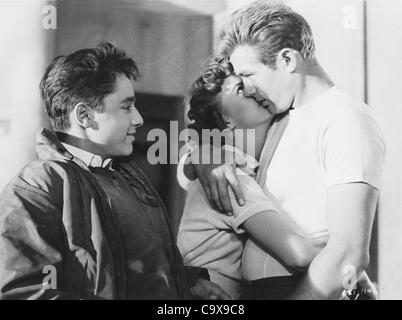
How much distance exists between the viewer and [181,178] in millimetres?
3115

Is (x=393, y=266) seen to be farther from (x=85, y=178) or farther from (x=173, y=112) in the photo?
(x=85, y=178)

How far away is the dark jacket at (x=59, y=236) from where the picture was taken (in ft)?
9.06

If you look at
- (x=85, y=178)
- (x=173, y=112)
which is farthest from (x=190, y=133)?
(x=85, y=178)

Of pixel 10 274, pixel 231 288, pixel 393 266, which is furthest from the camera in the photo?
pixel 393 266

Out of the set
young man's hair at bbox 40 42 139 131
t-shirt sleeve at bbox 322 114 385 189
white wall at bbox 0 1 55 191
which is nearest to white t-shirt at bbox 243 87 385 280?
t-shirt sleeve at bbox 322 114 385 189

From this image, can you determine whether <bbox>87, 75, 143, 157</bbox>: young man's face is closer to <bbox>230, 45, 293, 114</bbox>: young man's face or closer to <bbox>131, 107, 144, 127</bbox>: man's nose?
<bbox>131, 107, 144, 127</bbox>: man's nose

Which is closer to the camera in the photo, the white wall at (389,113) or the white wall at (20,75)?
the white wall at (20,75)

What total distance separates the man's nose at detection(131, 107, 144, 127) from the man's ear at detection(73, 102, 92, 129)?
18 cm

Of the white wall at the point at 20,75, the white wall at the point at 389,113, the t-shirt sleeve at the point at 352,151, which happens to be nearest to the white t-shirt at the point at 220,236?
the t-shirt sleeve at the point at 352,151

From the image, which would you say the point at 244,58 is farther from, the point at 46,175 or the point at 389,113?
the point at 46,175

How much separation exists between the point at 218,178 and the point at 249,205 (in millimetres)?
178

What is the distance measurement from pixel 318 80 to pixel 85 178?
111 cm

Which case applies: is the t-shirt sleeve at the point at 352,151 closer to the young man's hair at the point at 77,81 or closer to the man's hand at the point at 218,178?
the man's hand at the point at 218,178

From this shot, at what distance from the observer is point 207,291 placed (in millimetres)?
3012
